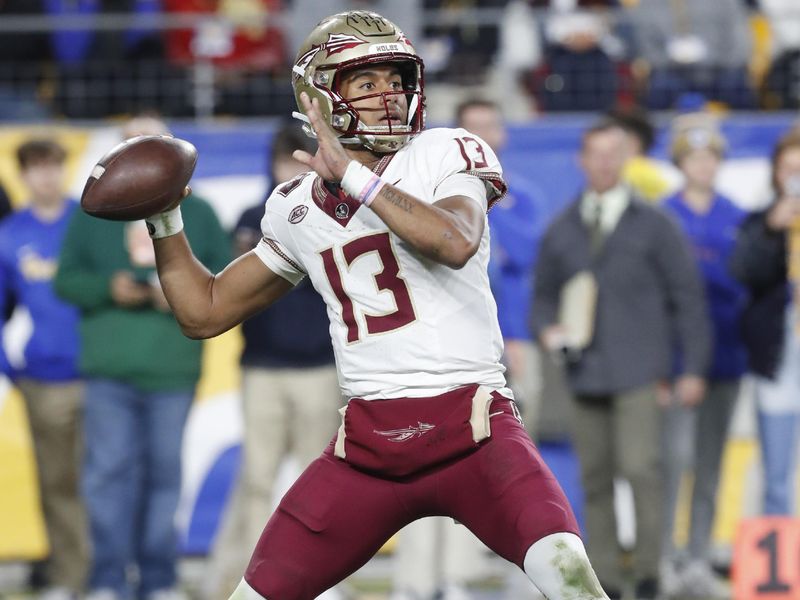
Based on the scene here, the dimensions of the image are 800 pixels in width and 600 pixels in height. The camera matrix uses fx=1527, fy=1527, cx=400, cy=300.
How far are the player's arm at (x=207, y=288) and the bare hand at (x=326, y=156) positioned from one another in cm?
59

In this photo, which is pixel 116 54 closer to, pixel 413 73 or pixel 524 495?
pixel 413 73

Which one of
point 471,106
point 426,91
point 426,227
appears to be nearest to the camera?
point 426,227

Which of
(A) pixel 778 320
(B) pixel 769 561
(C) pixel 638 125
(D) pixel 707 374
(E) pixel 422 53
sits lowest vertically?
(B) pixel 769 561

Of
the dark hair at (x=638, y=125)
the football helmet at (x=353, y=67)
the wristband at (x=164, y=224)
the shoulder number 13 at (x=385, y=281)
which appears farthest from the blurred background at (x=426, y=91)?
the football helmet at (x=353, y=67)

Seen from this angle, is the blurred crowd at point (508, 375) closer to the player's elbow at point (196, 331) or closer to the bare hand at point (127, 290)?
the bare hand at point (127, 290)

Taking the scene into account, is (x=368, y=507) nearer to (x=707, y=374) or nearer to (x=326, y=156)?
(x=326, y=156)

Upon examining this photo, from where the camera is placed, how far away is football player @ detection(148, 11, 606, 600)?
3.71m

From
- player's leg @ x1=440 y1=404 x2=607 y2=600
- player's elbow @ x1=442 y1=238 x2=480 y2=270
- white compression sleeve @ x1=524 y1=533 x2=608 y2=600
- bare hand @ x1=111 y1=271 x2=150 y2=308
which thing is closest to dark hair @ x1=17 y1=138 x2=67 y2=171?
bare hand @ x1=111 y1=271 x2=150 y2=308

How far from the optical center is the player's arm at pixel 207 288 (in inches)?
158

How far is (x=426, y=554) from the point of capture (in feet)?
20.6

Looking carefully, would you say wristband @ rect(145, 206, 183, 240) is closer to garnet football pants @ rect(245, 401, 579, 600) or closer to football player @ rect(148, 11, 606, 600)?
football player @ rect(148, 11, 606, 600)

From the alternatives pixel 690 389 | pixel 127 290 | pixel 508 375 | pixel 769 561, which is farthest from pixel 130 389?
pixel 769 561

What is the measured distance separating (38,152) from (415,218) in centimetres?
388

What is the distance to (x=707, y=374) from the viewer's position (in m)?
6.84
